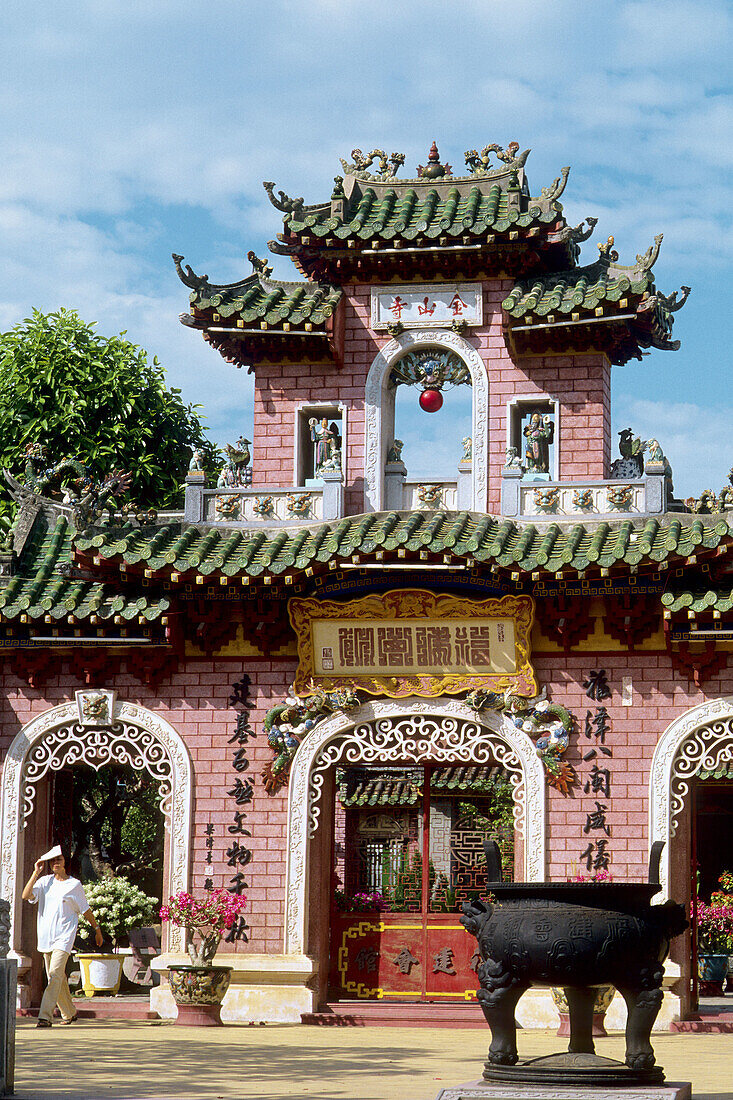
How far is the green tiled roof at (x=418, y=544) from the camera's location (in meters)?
14.0

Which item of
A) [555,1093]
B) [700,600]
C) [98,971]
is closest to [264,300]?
[700,600]

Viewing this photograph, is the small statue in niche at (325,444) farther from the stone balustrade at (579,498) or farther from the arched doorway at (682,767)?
the arched doorway at (682,767)

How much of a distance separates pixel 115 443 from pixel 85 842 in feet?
21.1

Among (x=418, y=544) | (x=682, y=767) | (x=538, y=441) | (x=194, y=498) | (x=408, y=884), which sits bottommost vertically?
(x=408, y=884)

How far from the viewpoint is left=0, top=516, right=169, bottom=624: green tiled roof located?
49.3ft

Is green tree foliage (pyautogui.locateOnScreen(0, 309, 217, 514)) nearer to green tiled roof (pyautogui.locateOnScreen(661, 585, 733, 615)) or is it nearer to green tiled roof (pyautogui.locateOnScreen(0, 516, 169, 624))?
green tiled roof (pyautogui.locateOnScreen(0, 516, 169, 624))

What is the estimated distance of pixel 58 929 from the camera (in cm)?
1379

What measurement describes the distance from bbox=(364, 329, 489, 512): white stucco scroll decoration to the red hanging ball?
1.18 feet

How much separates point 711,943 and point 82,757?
10206 millimetres

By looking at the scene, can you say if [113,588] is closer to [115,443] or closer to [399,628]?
[399,628]

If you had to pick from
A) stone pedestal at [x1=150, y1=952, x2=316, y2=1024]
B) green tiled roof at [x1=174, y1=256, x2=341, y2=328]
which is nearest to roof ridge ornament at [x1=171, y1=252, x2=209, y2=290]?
green tiled roof at [x1=174, y1=256, x2=341, y2=328]

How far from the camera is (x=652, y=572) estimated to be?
1422 cm

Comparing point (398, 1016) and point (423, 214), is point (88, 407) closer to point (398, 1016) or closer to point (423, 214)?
point (423, 214)

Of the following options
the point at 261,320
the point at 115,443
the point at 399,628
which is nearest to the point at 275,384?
the point at 261,320
